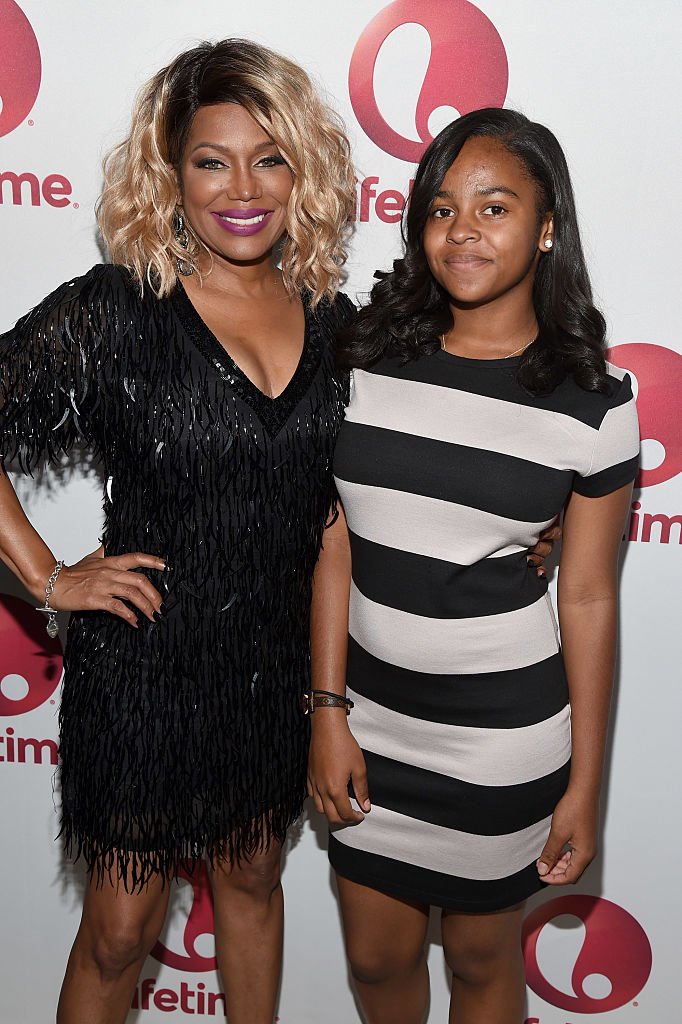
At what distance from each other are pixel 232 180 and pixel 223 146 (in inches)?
1.9

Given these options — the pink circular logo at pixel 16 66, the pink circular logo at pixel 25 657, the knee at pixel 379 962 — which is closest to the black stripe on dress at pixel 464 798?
the knee at pixel 379 962

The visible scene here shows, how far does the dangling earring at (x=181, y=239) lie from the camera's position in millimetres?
1549

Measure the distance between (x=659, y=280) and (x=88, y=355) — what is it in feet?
3.20

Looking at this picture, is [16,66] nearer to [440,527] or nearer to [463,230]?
[463,230]

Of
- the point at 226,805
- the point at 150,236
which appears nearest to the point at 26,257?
the point at 150,236

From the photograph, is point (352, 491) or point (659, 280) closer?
point (352, 491)

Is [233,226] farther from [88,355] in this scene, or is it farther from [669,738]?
[669,738]

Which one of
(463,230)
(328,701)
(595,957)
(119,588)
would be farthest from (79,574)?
(595,957)

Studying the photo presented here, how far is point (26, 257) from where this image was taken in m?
1.87

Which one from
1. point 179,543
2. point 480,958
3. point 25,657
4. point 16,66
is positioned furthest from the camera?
point 25,657

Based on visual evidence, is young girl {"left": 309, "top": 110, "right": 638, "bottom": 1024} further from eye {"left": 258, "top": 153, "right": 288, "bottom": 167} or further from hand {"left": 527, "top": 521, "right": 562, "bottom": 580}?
eye {"left": 258, "top": 153, "right": 288, "bottom": 167}

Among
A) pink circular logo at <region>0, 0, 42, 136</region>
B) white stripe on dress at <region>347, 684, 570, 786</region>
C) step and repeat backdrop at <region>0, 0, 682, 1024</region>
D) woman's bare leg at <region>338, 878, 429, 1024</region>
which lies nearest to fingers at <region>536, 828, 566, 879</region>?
white stripe on dress at <region>347, 684, 570, 786</region>

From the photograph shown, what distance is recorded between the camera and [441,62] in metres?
1.75

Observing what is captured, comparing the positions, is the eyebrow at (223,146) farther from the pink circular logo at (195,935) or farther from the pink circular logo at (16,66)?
the pink circular logo at (195,935)
